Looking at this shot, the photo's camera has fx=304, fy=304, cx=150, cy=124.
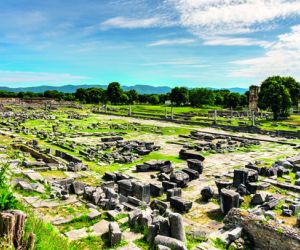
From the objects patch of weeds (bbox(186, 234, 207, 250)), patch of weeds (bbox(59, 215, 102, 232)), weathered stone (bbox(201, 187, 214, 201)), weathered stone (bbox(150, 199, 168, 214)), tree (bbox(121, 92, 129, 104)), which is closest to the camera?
patch of weeds (bbox(186, 234, 207, 250))

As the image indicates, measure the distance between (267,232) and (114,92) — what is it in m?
93.5

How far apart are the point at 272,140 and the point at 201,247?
2555cm

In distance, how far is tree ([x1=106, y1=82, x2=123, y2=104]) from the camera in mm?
100250

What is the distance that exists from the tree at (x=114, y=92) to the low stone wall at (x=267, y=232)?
9222 cm

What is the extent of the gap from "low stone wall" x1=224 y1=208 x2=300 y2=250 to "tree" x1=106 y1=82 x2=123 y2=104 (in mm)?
92218

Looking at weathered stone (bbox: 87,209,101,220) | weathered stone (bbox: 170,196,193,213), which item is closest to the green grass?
weathered stone (bbox: 87,209,101,220)

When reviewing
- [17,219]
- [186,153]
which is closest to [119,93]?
[186,153]

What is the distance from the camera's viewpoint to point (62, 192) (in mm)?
13000

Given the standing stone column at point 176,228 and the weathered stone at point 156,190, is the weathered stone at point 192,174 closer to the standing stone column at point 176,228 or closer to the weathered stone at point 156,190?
the weathered stone at point 156,190

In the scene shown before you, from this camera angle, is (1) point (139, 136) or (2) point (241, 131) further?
(2) point (241, 131)

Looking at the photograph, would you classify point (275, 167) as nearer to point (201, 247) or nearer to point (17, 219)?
point (201, 247)

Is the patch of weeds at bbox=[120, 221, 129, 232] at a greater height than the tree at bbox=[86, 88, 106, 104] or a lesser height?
lesser

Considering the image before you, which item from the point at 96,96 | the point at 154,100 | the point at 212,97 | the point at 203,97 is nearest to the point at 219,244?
the point at 203,97

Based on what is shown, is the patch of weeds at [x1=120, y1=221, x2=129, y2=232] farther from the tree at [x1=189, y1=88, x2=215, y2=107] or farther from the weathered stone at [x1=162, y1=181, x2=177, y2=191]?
the tree at [x1=189, y1=88, x2=215, y2=107]
